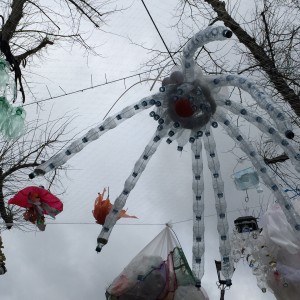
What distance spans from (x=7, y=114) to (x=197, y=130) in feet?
6.04

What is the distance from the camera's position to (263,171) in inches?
136

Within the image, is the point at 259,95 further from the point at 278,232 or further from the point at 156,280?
the point at 156,280

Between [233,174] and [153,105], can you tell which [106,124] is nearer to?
[153,105]

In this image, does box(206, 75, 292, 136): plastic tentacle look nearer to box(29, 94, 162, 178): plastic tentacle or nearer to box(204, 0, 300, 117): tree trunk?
box(29, 94, 162, 178): plastic tentacle

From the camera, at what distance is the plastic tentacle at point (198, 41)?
2.98 metres

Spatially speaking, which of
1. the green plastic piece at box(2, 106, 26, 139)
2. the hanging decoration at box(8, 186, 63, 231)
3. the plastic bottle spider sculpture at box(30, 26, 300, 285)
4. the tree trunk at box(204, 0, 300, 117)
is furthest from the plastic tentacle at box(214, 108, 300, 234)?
the green plastic piece at box(2, 106, 26, 139)

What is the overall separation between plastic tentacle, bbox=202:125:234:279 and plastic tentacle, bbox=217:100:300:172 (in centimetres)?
27

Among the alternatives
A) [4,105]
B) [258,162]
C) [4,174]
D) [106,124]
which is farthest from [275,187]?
[4,174]

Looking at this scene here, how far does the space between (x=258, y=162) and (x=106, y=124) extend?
1113 millimetres

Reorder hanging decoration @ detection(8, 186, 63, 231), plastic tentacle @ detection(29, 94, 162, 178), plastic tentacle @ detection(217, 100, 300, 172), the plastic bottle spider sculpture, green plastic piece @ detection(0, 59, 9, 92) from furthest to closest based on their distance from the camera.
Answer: green plastic piece @ detection(0, 59, 9, 92) < hanging decoration @ detection(8, 186, 63, 231) < plastic tentacle @ detection(29, 94, 162, 178) < the plastic bottle spider sculpture < plastic tentacle @ detection(217, 100, 300, 172)

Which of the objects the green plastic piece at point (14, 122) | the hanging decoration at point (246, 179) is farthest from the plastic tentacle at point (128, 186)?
the green plastic piece at point (14, 122)

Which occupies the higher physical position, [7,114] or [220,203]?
[7,114]

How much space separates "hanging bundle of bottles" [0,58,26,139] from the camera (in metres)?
4.33

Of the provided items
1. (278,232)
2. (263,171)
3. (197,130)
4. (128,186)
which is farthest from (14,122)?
(278,232)
